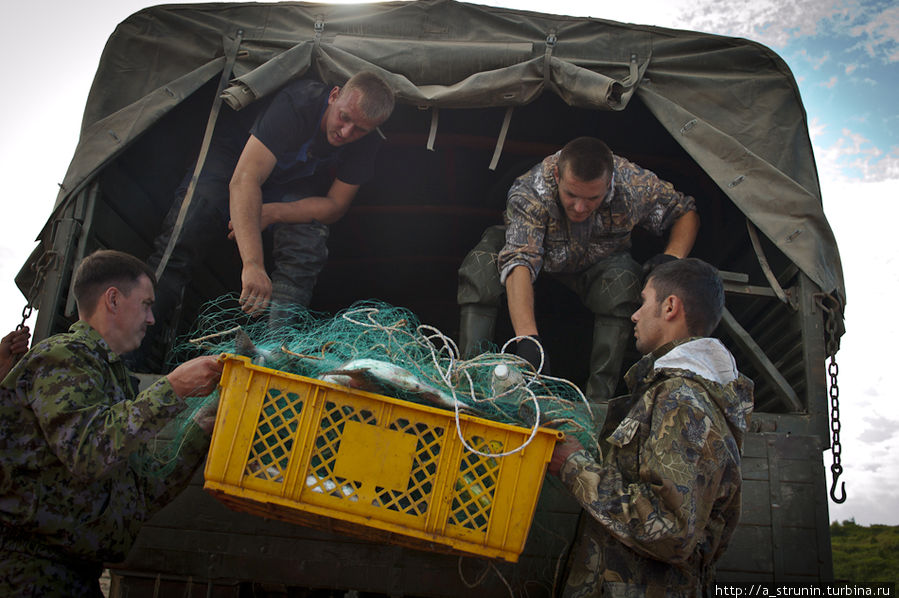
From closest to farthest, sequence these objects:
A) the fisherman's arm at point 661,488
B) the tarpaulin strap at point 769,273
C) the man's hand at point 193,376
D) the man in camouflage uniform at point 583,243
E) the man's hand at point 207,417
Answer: the fisherman's arm at point 661,488 → the man's hand at point 193,376 → the man's hand at point 207,417 → the man in camouflage uniform at point 583,243 → the tarpaulin strap at point 769,273

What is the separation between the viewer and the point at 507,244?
3629 millimetres

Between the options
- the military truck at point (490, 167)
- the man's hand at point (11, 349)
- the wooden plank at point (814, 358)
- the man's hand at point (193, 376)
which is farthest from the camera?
the wooden plank at point (814, 358)

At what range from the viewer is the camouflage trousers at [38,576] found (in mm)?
1963

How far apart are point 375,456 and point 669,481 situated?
815 mm

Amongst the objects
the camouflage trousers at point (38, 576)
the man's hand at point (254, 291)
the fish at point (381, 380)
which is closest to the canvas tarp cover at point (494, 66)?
the man's hand at point (254, 291)

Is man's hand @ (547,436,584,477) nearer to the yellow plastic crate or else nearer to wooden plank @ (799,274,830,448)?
the yellow plastic crate

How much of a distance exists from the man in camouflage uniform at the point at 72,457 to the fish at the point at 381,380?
43 centimetres

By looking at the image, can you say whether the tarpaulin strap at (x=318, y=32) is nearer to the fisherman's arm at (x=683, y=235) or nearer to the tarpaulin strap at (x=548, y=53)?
the tarpaulin strap at (x=548, y=53)

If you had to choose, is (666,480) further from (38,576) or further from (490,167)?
(490,167)

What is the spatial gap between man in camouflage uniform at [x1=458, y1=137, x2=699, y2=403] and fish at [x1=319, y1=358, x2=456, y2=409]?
1535 mm

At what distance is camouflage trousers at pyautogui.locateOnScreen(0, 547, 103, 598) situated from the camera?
196 centimetres

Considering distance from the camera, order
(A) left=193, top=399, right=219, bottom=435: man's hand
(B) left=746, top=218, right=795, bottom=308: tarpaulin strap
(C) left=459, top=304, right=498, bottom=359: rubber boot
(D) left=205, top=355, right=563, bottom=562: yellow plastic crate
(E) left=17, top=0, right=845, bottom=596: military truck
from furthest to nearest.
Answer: (C) left=459, top=304, right=498, bottom=359: rubber boot → (B) left=746, top=218, right=795, bottom=308: tarpaulin strap → (E) left=17, top=0, right=845, bottom=596: military truck → (A) left=193, top=399, right=219, bottom=435: man's hand → (D) left=205, top=355, right=563, bottom=562: yellow plastic crate

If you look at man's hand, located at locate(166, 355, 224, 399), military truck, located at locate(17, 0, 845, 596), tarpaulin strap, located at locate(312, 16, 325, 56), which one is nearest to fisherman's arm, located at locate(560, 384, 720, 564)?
military truck, located at locate(17, 0, 845, 596)

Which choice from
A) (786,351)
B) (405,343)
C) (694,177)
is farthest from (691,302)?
(694,177)
